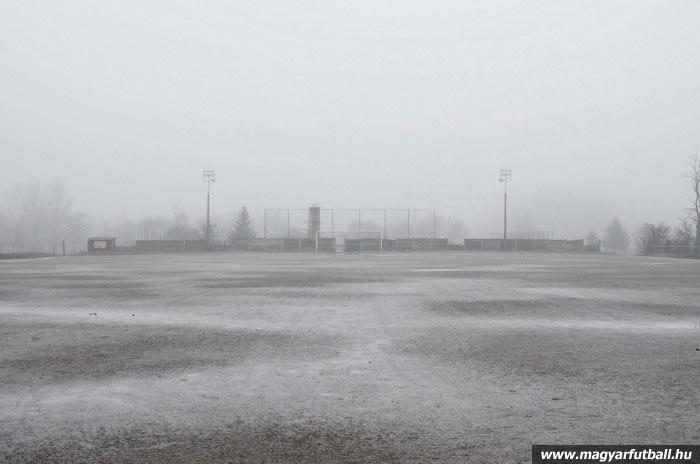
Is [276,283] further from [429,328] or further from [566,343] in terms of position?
[566,343]

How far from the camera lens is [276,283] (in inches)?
655

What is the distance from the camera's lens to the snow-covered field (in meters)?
3.64

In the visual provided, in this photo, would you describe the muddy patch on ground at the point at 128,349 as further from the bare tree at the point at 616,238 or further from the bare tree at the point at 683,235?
the bare tree at the point at 616,238

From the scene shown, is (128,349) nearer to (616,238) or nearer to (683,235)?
(683,235)

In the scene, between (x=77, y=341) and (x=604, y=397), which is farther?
(x=77, y=341)

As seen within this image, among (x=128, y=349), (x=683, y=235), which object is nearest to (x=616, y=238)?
(x=683, y=235)

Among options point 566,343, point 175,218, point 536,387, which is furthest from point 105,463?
point 175,218

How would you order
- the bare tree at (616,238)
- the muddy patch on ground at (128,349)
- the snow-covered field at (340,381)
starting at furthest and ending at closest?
1. the bare tree at (616,238)
2. the muddy patch on ground at (128,349)
3. the snow-covered field at (340,381)

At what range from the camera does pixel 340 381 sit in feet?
17.1

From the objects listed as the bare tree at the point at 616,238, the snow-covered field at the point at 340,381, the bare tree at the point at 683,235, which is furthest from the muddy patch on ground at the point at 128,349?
the bare tree at the point at 616,238

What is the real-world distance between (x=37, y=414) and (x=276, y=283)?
12.5m

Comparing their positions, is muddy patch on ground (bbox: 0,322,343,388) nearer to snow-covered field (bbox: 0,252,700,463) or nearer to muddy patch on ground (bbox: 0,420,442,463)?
snow-covered field (bbox: 0,252,700,463)

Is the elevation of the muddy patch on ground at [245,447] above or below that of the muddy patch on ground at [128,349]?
above

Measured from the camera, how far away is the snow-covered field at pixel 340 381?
364 centimetres
